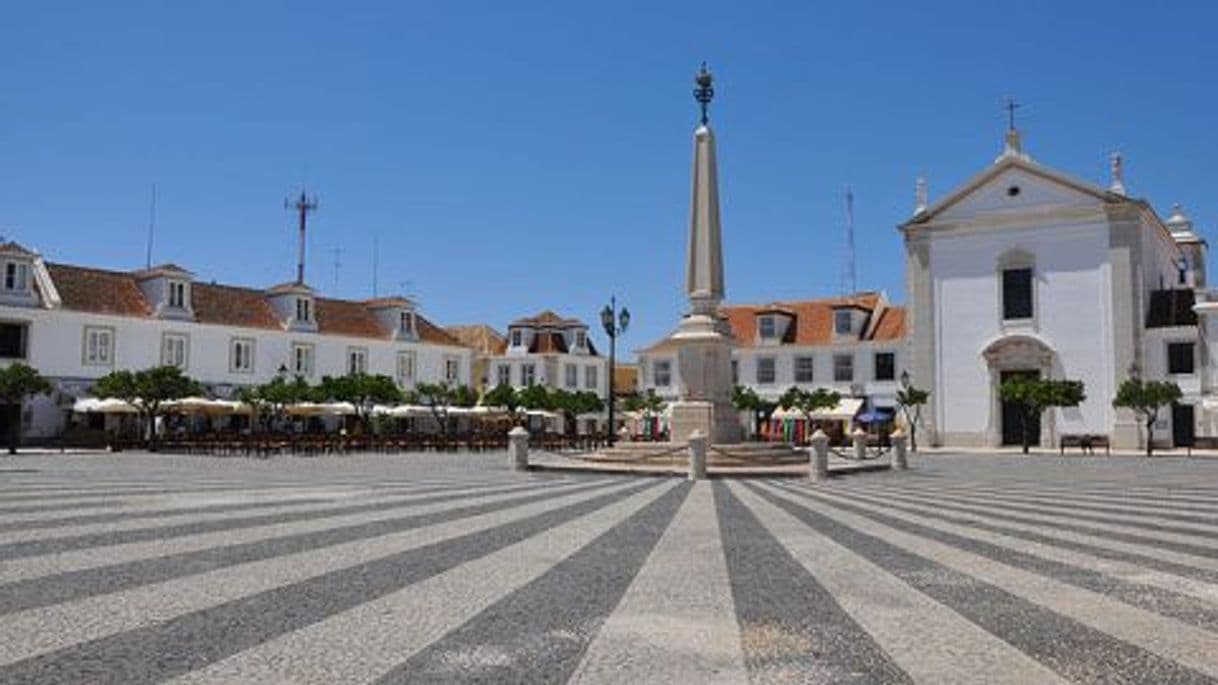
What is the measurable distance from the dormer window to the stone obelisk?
31.1 metres

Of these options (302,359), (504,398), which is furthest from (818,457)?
(302,359)

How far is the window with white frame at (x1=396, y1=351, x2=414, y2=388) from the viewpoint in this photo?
64.5 meters

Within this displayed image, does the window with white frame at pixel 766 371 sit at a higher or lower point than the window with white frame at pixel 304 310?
lower

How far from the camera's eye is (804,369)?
6112cm

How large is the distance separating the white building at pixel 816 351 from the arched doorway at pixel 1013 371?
21.9ft

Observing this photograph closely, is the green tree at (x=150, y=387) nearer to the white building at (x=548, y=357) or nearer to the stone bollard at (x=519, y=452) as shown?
the stone bollard at (x=519, y=452)

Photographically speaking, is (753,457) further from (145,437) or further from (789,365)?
(789,365)

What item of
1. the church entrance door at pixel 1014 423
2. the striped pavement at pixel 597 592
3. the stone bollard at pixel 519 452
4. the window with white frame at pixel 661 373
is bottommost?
the striped pavement at pixel 597 592

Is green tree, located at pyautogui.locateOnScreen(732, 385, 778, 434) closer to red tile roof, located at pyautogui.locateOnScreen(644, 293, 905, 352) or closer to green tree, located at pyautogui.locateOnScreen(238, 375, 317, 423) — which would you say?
red tile roof, located at pyautogui.locateOnScreen(644, 293, 905, 352)

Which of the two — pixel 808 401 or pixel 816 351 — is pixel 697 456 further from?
pixel 816 351

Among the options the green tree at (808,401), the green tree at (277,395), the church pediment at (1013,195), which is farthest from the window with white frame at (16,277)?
the church pediment at (1013,195)

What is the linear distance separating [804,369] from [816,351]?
132cm

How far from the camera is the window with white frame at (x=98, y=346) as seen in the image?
50.1m

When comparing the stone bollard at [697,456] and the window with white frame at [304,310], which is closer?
the stone bollard at [697,456]
